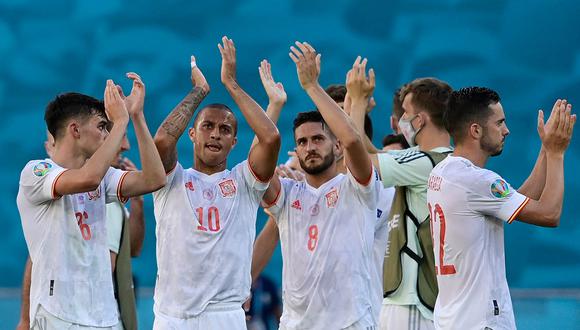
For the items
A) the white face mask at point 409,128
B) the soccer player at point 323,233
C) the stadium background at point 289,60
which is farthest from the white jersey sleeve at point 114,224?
the stadium background at point 289,60

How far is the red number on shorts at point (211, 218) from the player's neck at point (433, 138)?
1.31 metres

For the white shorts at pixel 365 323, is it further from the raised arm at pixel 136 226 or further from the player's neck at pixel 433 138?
the raised arm at pixel 136 226

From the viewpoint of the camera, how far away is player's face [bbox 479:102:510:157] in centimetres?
523

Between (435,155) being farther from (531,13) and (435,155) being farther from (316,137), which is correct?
(531,13)

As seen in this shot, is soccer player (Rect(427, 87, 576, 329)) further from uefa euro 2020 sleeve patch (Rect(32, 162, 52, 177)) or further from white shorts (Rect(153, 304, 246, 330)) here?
uefa euro 2020 sleeve patch (Rect(32, 162, 52, 177))

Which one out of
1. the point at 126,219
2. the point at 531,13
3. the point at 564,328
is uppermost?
the point at 531,13

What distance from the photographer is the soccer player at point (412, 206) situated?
598cm

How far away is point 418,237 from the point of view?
19.9 ft

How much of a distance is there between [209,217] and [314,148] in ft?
2.60

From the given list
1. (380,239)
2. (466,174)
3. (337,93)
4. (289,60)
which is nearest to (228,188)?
(380,239)

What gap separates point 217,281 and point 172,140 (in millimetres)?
852

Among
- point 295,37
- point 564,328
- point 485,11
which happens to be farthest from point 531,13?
point 564,328

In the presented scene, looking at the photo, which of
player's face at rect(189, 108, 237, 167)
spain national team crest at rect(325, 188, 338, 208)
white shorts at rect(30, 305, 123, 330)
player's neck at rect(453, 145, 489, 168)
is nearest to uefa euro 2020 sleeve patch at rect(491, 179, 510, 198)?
player's neck at rect(453, 145, 489, 168)

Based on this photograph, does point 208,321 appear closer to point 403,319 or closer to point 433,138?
point 403,319
